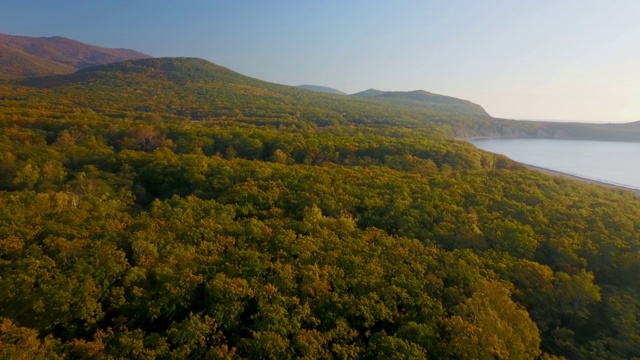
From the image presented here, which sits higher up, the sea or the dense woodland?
the sea

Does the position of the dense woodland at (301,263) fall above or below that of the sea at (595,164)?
below

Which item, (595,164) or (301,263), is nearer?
(301,263)

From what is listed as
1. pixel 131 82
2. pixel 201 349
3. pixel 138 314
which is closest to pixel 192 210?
pixel 138 314

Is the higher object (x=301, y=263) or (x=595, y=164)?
(x=595, y=164)

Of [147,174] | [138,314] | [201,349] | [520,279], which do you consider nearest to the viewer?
[201,349]

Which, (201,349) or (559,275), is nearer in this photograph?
(201,349)

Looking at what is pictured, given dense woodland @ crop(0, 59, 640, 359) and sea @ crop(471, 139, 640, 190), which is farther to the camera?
sea @ crop(471, 139, 640, 190)

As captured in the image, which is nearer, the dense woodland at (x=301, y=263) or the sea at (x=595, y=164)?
the dense woodland at (x=301, y=263)

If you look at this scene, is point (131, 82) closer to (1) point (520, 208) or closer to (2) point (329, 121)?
(2) point (329, 121)
